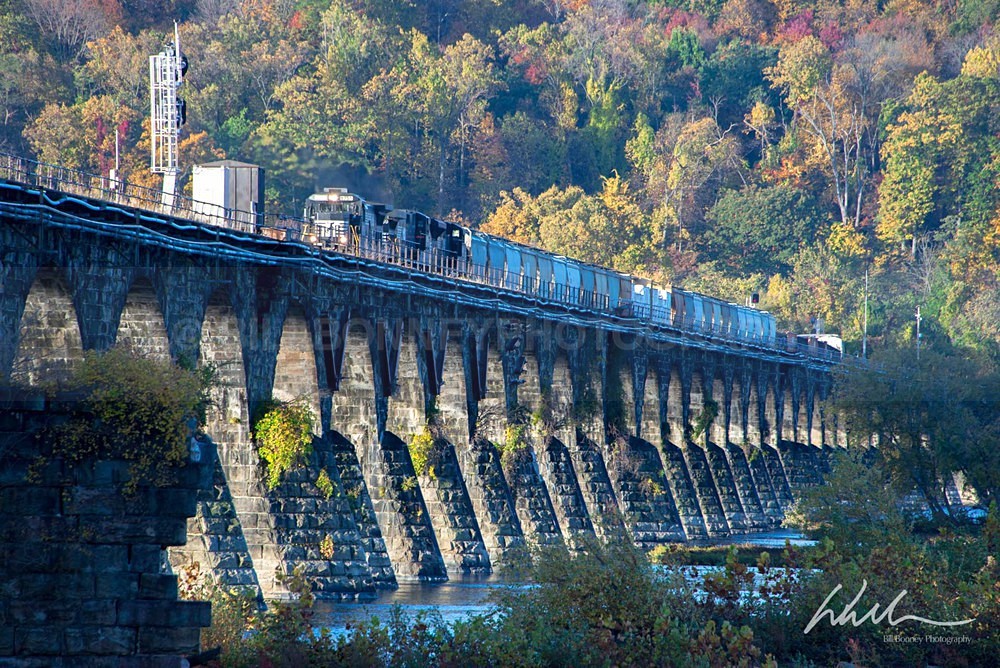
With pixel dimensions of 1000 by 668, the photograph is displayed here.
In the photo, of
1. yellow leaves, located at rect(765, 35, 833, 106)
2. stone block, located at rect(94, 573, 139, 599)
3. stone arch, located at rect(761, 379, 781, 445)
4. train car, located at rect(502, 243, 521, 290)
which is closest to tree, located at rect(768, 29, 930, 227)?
yellow leaves, located at rect(765, 35, 833, 106)

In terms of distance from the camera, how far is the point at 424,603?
151 ft

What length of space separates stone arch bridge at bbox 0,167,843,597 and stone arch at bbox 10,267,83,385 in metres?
0.04

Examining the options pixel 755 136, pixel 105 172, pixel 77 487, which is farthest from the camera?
pixel 755 136

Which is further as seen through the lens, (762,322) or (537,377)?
(762,322)

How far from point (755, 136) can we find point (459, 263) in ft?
356

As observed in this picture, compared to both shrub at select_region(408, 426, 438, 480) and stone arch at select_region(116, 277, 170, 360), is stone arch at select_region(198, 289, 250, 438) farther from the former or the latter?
shrub at select_region(408, 426, 438, 480)

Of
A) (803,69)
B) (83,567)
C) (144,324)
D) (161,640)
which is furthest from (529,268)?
(803,69)

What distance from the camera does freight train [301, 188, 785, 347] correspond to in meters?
62.6

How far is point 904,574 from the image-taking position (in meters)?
33.4

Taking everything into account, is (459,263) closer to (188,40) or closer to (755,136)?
(188,40)

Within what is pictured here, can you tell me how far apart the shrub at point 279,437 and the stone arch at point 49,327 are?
912cm

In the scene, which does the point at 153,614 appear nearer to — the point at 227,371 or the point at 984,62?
the point at 227,371

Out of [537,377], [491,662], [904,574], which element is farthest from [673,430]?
[491,662]

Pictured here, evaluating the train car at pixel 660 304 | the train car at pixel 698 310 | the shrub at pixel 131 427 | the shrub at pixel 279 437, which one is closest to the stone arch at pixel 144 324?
the shrub at pixel 279 437
